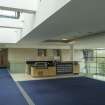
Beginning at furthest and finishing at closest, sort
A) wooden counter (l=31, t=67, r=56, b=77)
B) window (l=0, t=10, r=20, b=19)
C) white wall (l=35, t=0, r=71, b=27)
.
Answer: wooden counter (l=31, t=67, r=56, b=77) → window (l=0, t=10, r=20, b=19) → white wall (l=35, t=0, r=71, b=27)

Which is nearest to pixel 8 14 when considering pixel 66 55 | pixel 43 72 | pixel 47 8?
pixel 47 8

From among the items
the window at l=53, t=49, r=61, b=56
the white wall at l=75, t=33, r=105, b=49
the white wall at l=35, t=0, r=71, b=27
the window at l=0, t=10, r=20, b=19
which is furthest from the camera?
the window at l=53, t=49, r=61, b=56

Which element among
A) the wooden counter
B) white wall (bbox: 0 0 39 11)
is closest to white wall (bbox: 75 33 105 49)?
the wooden counter

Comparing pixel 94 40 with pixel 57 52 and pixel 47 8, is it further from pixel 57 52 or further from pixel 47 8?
pixel 57 52

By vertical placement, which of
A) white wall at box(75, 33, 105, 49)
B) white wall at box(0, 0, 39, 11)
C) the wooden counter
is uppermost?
white wall at box(0, 0, 39, 11)

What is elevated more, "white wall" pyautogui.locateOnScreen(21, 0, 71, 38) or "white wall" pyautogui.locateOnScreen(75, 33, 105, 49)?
"white wall" pyautogui.locateOnScreen(21, 0, 71, 38)

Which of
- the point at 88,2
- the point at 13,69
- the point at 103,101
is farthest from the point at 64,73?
the point at 88,2

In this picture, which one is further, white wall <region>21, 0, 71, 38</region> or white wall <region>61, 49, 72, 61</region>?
white wall <region>61, 49, 72, 61</region>

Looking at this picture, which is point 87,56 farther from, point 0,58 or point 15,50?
point 0,58

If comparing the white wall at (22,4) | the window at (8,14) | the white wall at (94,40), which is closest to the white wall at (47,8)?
the white wall at (22,4)

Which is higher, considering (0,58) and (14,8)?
(14,8)

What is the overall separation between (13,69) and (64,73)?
469 cm

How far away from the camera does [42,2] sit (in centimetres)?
402

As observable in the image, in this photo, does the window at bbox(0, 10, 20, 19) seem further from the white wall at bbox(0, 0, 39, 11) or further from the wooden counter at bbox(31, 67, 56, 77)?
the wooden counter at bbox(31, 67, 56, 77)
